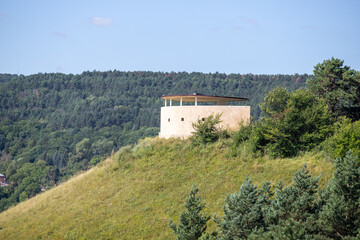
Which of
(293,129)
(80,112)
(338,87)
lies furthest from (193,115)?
(80,112)

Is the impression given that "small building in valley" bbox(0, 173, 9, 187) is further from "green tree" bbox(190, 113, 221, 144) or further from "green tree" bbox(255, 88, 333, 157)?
"green tree" bbox(255, 88, 333, 157)

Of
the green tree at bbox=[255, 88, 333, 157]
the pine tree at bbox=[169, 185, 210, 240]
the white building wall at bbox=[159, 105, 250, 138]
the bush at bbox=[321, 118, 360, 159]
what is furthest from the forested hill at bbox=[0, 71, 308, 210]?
the pine tree at bbox=[169, 185, 210, 240]

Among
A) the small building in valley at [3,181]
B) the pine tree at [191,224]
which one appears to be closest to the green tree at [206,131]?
the pine tree at [191,224]

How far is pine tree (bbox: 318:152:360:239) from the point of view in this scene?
1883 centimetres

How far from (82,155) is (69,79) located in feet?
236

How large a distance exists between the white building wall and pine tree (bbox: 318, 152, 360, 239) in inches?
597

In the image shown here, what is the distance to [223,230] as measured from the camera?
2089 cm

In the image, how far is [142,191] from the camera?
3153cm

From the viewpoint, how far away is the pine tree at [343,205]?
18.8m

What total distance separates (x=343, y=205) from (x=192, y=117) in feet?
60.4

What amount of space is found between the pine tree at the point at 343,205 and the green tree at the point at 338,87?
55.0ft

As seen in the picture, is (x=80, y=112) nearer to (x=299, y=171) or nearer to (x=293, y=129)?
(x=293, y=129)

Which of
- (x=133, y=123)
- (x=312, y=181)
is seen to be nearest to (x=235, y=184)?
(x=312, y=181)

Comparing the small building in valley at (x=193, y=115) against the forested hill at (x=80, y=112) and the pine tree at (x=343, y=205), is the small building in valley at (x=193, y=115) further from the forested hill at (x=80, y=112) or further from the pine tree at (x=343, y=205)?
the forested hill at (x=80, y=112)
